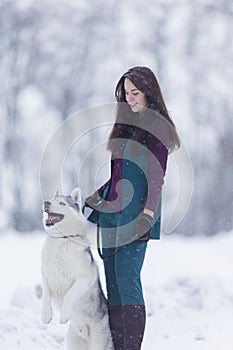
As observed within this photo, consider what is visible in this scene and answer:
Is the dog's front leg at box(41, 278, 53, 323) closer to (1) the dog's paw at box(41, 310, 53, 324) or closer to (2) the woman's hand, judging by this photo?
(1) the dog's paw at box(41, 310, 53, 324)

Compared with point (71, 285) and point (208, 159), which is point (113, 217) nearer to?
point (71, 285)

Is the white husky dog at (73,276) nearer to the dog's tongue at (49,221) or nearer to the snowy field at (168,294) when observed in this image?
the dog's tongue at (49,221)

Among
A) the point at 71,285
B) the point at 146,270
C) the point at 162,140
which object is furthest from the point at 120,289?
the point at 146,270

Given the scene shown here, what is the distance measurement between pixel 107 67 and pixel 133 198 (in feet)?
2.05

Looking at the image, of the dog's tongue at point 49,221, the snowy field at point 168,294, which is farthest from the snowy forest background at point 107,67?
the dog's tongue at point 49,221

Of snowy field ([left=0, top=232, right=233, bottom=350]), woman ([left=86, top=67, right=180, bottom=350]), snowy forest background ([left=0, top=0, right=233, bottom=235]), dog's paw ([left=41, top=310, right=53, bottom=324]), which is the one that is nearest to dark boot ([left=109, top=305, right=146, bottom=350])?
woman ([left=86, top=67, right=180, bottom=350])

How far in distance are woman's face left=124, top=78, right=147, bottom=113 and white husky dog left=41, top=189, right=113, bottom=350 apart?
0.75ft

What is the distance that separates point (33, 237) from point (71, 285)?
0.39 m

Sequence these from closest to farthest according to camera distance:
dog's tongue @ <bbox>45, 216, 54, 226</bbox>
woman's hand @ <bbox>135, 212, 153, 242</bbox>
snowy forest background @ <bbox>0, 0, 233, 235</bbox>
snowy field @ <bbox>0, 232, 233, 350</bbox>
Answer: woman's hand @ <bbox>135, 212, 153, 242</bbox>, dog's tongue @ <bbox>45, 216, 54, 226</bbox>, snowy field @ <bbox>0, 232, 233, 350</bbox>, snowy forest background @ <bbox>0, 0, 233, 235</bbox>

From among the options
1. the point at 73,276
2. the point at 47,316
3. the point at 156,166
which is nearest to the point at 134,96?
the point at 156,166

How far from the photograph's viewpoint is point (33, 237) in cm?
182

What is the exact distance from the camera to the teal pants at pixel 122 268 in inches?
55.2

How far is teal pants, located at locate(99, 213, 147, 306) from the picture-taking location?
140cm

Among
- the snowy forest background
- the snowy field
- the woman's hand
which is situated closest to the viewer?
the woman's hand
